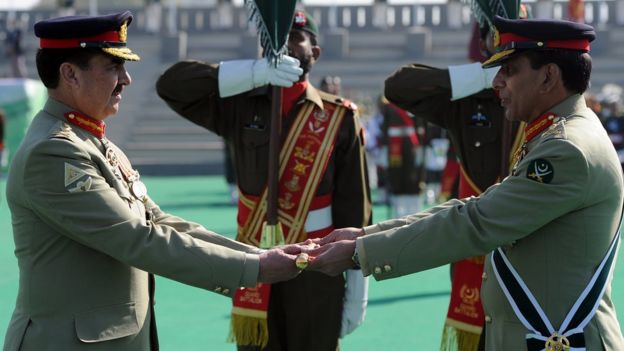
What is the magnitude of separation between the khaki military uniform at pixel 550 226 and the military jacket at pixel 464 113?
4.34 feet

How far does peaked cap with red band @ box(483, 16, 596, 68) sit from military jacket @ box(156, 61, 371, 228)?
61.6 inches

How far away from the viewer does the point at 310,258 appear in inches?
154

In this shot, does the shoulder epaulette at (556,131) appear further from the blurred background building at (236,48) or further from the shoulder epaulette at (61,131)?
the blurred background building at (236,48)

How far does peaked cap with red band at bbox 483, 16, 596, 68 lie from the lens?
135 inches

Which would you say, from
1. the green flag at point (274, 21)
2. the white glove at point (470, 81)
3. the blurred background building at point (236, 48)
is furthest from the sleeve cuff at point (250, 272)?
the blurred background building at point (236, 48)

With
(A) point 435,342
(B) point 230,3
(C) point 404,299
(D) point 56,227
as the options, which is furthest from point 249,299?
(B) point 230,3

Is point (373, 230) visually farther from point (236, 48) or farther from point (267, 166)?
point (236, 48)

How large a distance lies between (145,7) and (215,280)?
33.5 meters

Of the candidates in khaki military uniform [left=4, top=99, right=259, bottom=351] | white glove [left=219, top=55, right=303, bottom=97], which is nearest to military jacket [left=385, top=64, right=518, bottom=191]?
white glove [left=219, top=55, right=303, bottom=97]

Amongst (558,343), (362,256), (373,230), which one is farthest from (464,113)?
(558,343)

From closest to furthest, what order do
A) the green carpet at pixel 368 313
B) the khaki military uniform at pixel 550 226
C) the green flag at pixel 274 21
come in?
the khaki military uniform at pixel 550 226 → the green flag at pixel 274 21 → the green carpet at pixel 368 313

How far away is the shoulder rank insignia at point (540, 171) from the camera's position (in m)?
3.30

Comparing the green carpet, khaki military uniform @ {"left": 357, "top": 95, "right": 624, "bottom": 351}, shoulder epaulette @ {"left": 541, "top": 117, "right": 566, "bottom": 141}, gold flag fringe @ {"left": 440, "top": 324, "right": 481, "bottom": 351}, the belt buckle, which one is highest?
shoulder epaulette @ {"left": 541, "top": 117, "right": 566, "bottom": 141}

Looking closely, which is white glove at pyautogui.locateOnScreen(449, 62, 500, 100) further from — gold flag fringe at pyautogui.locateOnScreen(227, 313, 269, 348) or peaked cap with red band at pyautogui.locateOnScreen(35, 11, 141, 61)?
peaked cap with red band at pyautogui.locateOnScreen(35, 11, 141, 61)
